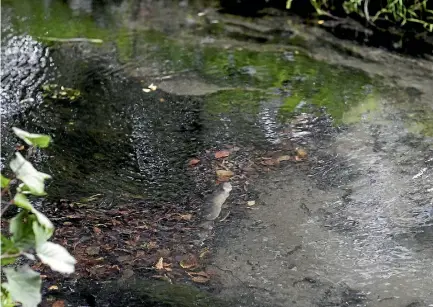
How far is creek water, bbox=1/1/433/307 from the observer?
223cm

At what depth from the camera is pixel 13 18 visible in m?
5.08

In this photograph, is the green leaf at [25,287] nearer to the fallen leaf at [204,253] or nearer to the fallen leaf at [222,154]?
the fallen leaf at [204,253]

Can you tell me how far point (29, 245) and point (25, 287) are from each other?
88 millimetres

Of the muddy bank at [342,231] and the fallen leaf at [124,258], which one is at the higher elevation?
the muddy bank at [342,231]

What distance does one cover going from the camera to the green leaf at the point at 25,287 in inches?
40.9

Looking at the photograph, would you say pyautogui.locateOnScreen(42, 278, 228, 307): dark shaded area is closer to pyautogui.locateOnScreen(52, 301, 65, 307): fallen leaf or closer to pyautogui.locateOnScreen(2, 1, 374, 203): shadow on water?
pyautogui.locateOnScreen(52, 301, 65, 307): fallen leaf

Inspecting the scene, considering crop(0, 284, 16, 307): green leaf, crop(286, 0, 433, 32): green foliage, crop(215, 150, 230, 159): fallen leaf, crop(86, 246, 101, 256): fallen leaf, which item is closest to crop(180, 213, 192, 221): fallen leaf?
crop(86, 246, 101, 256): fallen leaf

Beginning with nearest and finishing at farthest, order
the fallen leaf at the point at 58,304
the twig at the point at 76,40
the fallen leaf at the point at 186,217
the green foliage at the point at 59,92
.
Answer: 1. the fallen leaf at the point at 58,304
2. the fallen leaf at the point at 186,217
3. the green foliage at the point at 59,92
4. the twig at the point at 76,40

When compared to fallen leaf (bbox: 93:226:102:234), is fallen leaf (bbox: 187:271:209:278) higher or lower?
lower

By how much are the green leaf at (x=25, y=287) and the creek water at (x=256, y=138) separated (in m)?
1.13

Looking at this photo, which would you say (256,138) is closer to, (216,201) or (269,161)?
(269,161)

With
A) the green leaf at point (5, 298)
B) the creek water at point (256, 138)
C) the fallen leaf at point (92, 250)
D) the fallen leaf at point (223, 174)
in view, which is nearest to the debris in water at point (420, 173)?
the creek water at point (256, 138)

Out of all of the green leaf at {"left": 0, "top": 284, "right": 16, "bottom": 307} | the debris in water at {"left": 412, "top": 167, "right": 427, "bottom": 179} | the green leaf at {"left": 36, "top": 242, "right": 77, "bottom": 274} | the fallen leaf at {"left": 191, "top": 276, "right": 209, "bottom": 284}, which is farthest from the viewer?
the debris in water at {"left": 412, "top": 167, "right": 427, "bottom": 179}

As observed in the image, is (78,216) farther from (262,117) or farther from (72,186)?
(262,117)
